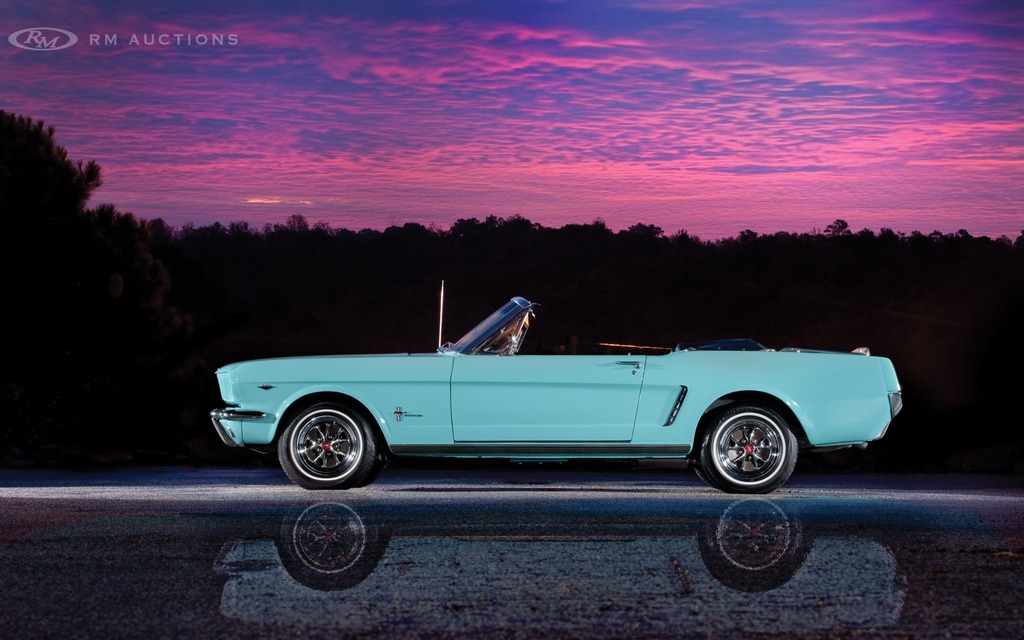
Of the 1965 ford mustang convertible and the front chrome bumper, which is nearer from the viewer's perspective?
the 1965 ford mustang convertible

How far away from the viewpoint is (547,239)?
7288 centimetres

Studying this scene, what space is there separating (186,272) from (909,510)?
35688mm

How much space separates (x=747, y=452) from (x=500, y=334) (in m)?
2.15

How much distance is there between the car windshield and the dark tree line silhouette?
25 centimetres

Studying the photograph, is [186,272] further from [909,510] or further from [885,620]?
[885,620]

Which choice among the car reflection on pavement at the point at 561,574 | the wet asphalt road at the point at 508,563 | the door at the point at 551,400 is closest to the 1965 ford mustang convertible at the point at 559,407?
the door at the point at 551,400

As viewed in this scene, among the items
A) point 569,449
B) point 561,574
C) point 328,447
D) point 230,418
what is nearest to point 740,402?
point 569,449

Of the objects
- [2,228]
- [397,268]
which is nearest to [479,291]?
[397,268]

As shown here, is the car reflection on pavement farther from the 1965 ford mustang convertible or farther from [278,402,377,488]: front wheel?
[278,402,377,488]: front wheel

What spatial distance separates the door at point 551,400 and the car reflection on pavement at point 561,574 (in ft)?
4.50

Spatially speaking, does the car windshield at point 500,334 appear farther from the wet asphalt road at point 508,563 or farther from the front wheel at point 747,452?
the front wheel at point 747,452

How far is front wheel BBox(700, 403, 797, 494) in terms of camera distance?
10398 mm

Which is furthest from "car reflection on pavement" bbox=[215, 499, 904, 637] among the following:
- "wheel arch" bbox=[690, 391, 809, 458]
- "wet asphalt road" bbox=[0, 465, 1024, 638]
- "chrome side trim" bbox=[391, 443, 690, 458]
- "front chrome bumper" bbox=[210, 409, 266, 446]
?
"front chrome bumper" bbox=[210, 409, 266, 446]

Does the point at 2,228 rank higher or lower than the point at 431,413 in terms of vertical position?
higher
